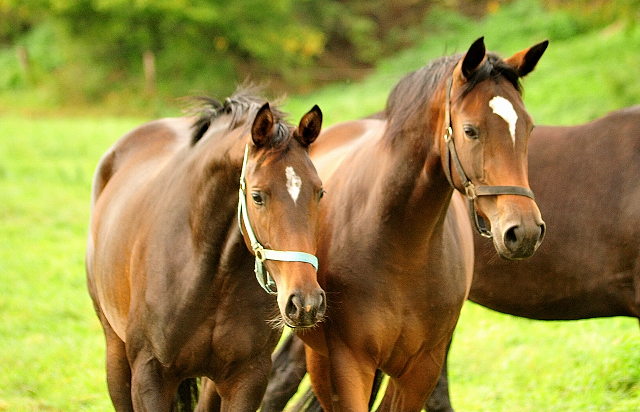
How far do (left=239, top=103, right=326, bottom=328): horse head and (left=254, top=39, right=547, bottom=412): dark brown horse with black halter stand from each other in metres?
0.49

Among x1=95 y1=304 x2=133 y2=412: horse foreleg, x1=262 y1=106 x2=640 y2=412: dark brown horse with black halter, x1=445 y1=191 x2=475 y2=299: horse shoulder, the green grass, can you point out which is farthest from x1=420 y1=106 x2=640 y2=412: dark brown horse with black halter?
the green grass

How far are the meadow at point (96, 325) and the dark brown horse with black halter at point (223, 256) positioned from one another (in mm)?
1185

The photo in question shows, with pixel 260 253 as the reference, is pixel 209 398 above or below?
below

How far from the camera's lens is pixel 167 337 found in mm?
3232

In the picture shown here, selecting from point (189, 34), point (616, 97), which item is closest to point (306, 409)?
point (616, 97)

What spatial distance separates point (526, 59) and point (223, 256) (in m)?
1.54

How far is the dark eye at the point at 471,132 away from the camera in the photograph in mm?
2877

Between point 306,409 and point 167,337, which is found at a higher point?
point 167,337

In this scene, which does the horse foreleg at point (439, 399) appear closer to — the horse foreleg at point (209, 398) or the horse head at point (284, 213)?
the horse foreleg at point (209, 398)

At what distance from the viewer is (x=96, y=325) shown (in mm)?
7031

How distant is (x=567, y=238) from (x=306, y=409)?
189 centimetres

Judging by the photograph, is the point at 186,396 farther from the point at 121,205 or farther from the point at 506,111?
the point at 506,111

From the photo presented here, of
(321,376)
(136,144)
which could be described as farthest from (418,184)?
(136,144)

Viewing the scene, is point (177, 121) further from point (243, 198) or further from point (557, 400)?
point (557, 400)
